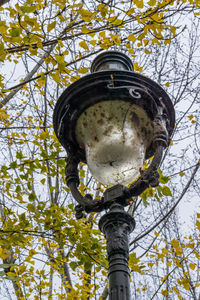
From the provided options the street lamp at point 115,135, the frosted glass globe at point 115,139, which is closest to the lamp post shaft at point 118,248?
the street lamp at point 115,135

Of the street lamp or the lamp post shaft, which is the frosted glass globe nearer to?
the street lamp

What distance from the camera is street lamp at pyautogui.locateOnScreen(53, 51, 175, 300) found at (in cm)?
183

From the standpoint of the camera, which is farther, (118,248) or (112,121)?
(112,121)

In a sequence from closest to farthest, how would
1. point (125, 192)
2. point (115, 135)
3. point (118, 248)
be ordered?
1. point (118, 248)
2. point (125, 192)
3. point (115, 135)

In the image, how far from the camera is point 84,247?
3137 millimetres

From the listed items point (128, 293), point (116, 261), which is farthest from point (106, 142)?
point (128, 293)

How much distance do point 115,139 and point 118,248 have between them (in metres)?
0.60

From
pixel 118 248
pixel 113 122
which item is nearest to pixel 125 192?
pixel 118 248

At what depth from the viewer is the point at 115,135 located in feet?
6.43

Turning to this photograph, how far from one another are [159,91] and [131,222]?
2.73 ft

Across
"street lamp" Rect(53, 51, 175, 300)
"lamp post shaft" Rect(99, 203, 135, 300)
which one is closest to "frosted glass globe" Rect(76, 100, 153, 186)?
"street lamp" Rect(53, 51, 175, 300)

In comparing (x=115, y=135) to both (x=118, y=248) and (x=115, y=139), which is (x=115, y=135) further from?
(x=118, y=248)

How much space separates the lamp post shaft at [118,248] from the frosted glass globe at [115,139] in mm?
212

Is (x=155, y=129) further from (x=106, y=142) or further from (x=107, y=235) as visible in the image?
(x=107, y=235)
